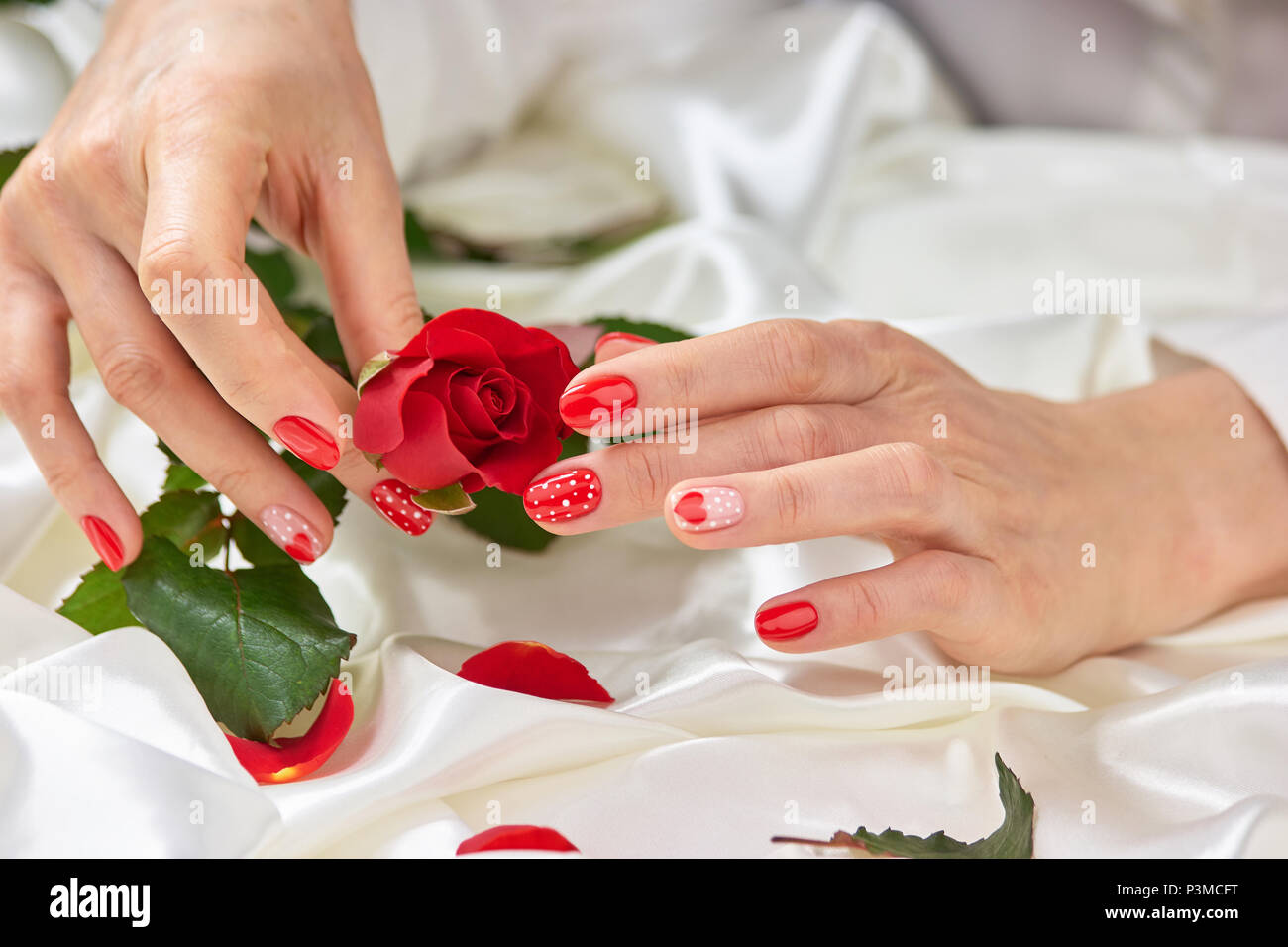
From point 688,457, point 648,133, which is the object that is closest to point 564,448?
point 688,457

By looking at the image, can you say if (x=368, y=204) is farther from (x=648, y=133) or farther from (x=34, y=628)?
(x=648, y=133)

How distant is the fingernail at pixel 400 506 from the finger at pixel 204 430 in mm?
39

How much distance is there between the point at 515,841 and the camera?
0.60m

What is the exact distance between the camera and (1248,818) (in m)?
0.63

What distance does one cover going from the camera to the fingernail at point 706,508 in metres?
0.66

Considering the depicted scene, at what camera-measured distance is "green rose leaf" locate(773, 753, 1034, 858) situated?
628 millimetres

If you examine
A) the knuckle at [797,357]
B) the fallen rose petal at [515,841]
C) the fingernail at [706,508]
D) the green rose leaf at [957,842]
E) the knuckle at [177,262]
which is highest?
the knuckle at [177,262]

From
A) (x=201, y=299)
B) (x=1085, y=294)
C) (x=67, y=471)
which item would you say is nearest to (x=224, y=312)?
(x=201, y=299)

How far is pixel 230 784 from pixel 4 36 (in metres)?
0.95

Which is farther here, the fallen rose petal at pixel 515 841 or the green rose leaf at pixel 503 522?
the green rose leaf at pixel 503 522

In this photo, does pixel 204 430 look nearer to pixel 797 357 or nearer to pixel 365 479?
pixel 365 479
